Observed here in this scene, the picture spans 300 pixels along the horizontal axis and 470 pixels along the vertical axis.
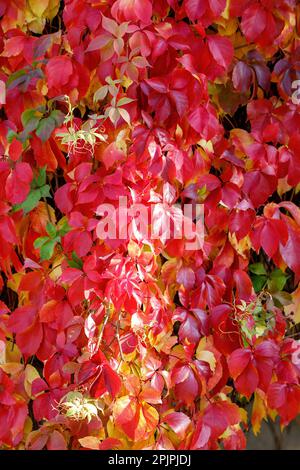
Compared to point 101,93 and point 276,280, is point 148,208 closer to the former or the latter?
point 101,93

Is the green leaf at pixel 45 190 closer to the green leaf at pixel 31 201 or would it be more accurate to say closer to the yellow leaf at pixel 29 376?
the green leaf at pixel 31 201

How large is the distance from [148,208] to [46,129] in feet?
0.94

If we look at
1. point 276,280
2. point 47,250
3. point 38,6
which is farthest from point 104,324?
point 38,6

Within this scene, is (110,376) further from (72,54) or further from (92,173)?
(72,54)

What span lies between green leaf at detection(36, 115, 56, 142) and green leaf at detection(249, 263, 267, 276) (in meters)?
0.56

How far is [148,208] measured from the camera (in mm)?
1470

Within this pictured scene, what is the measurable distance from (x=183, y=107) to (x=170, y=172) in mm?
144

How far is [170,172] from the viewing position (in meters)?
1.48

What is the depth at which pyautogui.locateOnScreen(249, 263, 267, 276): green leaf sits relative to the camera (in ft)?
5.31

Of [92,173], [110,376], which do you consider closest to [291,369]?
[110,376]

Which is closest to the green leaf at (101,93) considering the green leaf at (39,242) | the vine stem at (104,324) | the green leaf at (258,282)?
the green leaf at (39,242)

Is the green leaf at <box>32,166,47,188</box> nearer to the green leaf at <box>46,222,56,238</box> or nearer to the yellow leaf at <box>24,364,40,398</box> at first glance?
the green leaf at <box>46,222,56,238</box>

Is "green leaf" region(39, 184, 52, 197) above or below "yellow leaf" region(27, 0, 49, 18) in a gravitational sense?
below

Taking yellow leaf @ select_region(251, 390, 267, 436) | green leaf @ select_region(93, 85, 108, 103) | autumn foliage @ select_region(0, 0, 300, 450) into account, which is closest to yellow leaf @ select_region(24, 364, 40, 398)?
autumn foliage @ select_region(0, 0, 300, 450)
